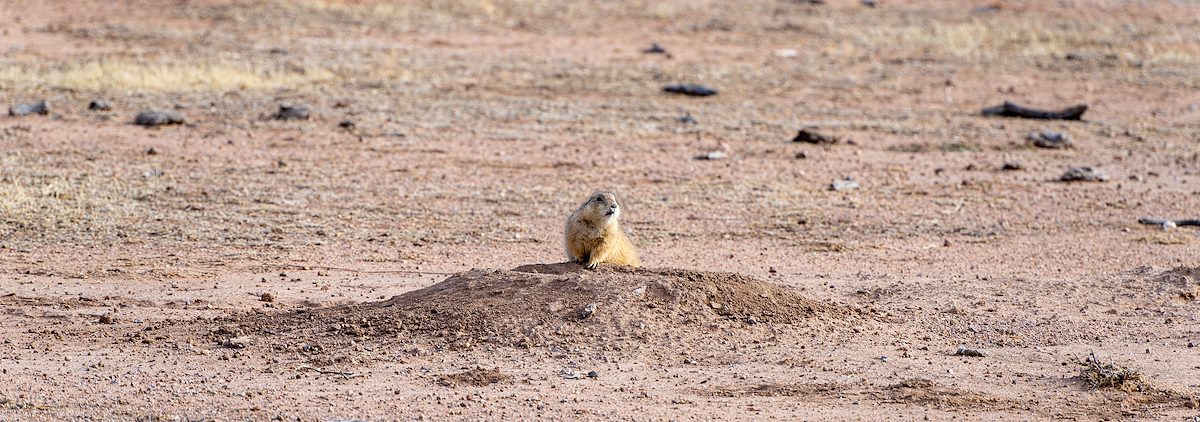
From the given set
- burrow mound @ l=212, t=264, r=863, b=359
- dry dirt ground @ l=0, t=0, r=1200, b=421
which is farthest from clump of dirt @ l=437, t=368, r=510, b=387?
burrow mound @ l=212, t=264, r=863, b=359

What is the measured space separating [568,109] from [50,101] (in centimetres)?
580

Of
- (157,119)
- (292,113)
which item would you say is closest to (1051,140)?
(292,113)

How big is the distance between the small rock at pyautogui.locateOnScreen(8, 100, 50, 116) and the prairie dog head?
367 inches

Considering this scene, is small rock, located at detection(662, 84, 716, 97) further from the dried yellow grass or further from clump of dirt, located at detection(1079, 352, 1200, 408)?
clump of dirt, located at detection(1079, 352, 1200, 408)

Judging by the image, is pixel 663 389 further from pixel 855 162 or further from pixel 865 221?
pixel 855 162

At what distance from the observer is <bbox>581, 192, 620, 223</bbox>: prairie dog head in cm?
780

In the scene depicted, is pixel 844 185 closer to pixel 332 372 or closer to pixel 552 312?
pixel 552 312

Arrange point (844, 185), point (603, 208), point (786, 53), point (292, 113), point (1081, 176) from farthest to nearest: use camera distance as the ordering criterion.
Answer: point (786, 53) → point (292, 113) → point (1081, 176) → point (844, 185) → point (603, 208)

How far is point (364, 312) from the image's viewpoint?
7738 mm

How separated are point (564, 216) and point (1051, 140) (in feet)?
21.9

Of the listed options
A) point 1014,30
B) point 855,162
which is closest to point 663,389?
point 855,162

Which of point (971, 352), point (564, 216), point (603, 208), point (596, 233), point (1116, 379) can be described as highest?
point (603, 208)

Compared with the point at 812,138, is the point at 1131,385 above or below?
above

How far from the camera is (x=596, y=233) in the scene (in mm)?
7980
